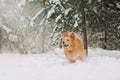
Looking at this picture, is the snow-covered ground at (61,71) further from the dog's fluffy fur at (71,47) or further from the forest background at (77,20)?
the forest background at (77,20)

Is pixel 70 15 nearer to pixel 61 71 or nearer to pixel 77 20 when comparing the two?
pixel 77 20

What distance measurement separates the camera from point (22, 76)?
869cm

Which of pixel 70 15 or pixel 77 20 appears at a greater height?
pixel 70 15

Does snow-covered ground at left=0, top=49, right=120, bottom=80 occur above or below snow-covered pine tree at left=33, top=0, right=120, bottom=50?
below

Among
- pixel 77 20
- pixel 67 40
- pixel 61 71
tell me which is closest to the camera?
pixel 61 71

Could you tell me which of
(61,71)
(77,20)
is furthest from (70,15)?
(61,71)

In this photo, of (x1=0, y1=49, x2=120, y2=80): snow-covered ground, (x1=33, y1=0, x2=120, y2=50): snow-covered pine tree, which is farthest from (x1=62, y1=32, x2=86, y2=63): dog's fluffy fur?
(x1=33, y1=0, x2=120, y2=50): snow-covered pine tree

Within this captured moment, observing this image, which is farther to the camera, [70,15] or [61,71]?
[70,15]

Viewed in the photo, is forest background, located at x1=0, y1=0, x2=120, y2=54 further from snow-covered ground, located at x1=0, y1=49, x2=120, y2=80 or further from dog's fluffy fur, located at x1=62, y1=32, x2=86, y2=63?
snow-covered ground, located at x1=0, y1=49, x2=120, y2=80

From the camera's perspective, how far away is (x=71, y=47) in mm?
10516

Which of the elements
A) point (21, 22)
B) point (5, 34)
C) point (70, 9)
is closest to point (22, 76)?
point (70, 9)

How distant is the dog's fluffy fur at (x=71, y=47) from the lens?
1048cm

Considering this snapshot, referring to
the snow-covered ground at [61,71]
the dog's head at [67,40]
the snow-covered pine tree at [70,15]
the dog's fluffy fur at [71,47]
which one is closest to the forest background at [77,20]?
the snow-covered pine tree at [70,15]

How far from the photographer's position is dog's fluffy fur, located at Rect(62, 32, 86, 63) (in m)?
10.5
